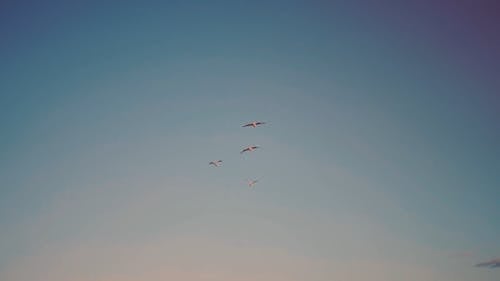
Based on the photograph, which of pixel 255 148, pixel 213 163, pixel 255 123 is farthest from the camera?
pixel 213 163

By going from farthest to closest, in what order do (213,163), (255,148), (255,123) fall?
(213,163) → (255,148) → (255,123)

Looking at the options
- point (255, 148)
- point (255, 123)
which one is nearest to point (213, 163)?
point (255, 148)

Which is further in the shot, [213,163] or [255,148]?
[213,163]

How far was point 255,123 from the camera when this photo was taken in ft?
264

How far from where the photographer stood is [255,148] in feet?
295

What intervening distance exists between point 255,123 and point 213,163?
25.1 meters

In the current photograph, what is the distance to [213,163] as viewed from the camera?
97.1 m

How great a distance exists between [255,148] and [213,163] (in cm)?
1662

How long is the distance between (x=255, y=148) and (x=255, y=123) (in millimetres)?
12118

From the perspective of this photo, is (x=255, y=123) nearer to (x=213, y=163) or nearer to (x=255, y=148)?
(x=255, y=148)

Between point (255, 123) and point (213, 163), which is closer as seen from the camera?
point (255, 123)

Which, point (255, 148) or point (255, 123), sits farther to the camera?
point (255, 148)
